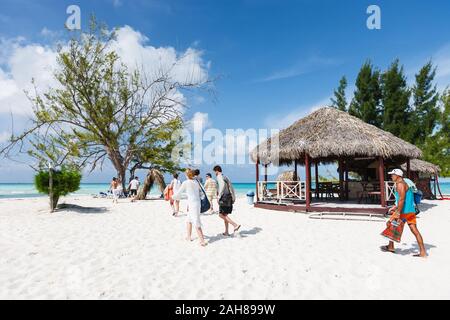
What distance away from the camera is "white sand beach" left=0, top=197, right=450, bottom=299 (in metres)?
3.48

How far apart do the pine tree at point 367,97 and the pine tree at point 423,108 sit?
3095mm

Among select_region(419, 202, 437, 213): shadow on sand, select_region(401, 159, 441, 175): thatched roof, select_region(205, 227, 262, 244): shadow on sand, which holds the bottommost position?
select_region(205, 227, 262, 244): shadow on sand

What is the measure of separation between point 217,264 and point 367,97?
95.3 ft

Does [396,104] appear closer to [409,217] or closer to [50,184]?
[409,217]

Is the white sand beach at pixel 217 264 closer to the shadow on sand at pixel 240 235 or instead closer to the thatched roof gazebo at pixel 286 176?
the shadow on sand at pixel 240 235

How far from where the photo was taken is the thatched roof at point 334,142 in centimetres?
1024

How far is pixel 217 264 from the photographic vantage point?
14.8ft

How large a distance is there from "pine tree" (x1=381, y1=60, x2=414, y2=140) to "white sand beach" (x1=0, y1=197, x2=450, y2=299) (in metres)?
21.4

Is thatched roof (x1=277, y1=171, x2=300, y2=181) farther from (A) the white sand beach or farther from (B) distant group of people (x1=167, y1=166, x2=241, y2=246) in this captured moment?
(B) distant group of people (x1=167, y1=166, x2=241, y2=246)

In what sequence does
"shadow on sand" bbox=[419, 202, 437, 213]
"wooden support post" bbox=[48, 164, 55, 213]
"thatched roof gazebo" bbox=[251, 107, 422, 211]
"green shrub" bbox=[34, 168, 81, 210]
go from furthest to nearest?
1. "shadow on sand" bbox=[419, 202, 437, 213]
2. "green shrub" bbox=[34, 168, 81, 210]
3. "wooden support post" bbox=[48, 164, 55, 213]
4. "thatched roof gazebo" bbox=[251, 107, 422, 211]

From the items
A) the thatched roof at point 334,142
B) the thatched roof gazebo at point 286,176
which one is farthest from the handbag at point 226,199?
the thatched roof gazebo at point 286,176

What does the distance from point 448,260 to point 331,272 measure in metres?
2.26

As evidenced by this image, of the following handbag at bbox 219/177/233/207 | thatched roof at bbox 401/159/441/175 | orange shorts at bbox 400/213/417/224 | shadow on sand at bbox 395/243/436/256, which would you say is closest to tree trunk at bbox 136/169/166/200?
handbag at bbox 219/177/233/207
